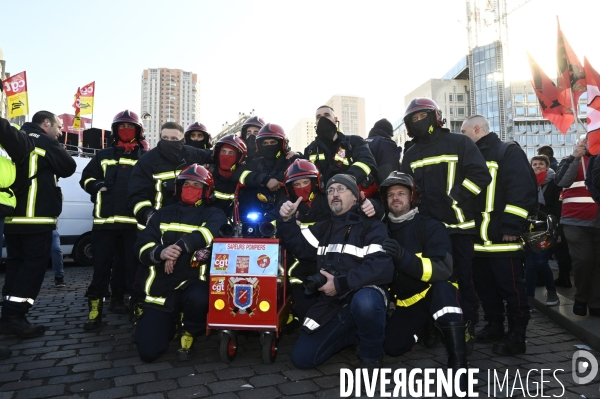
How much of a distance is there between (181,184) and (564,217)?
4700mm

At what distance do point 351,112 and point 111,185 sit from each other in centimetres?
13226

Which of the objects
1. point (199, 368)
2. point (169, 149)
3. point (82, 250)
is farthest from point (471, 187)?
point (82, 250)

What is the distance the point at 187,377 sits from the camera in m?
3.44

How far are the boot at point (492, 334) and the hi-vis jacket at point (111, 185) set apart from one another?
4.30 meters

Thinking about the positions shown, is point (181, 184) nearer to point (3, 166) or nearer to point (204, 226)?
point (204, 226)

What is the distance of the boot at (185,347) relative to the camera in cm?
390

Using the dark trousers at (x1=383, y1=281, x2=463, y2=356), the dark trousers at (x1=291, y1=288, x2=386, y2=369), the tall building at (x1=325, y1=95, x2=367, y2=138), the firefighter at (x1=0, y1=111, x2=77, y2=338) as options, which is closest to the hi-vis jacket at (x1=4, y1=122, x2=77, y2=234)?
the firefighter at (x1=0, y1=111, x2=77, y2=338)

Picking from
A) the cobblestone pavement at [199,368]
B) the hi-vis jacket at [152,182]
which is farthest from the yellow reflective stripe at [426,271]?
the hi-vis jacket at [152,182]

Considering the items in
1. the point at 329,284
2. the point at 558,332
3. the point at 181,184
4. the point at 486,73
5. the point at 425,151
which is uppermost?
the point at 486,73

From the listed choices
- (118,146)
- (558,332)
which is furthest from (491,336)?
(118,146)

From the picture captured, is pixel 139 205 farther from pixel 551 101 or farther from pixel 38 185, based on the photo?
pixel 551 101

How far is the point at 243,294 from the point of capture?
148 inches

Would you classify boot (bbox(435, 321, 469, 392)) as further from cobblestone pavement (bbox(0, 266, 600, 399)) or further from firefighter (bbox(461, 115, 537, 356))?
firefighter (bbox(461, 115, 537, 356))

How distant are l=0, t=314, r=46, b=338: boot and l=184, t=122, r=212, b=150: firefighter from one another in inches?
129
